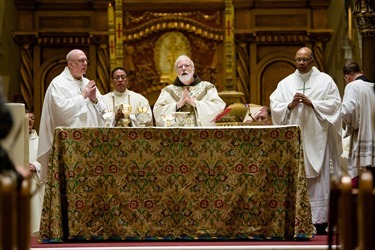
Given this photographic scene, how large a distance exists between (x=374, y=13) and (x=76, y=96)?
495 cm

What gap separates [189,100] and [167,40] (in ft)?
15.9

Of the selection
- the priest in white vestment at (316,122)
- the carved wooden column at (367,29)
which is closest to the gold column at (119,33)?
the carved wooden column at (367,29)

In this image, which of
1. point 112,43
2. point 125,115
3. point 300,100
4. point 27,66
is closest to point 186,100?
point 125,115

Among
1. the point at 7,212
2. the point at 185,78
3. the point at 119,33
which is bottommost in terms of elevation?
the point at 7,212

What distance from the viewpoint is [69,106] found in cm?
1003

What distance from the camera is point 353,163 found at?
10.7 meters

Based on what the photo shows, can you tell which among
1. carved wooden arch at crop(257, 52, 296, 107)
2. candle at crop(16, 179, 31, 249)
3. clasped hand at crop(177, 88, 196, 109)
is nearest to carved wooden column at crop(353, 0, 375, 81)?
carved wooden arch at crop(257, 52, 296, 107)

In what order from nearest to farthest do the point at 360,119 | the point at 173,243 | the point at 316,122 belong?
the point at 173,243 → the point at 316,122 → the point at 360,119

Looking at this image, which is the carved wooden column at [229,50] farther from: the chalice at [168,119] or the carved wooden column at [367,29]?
the chalice at [168,119]

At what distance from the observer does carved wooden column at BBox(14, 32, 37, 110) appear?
14875 millimetres

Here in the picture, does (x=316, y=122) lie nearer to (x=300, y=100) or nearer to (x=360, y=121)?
Answer: (x=300, y=100)

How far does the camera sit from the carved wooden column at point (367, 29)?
1342 centimetres

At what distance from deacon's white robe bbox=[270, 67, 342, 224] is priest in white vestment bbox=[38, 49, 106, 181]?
6.08 feet

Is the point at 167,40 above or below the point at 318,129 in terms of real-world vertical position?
above
